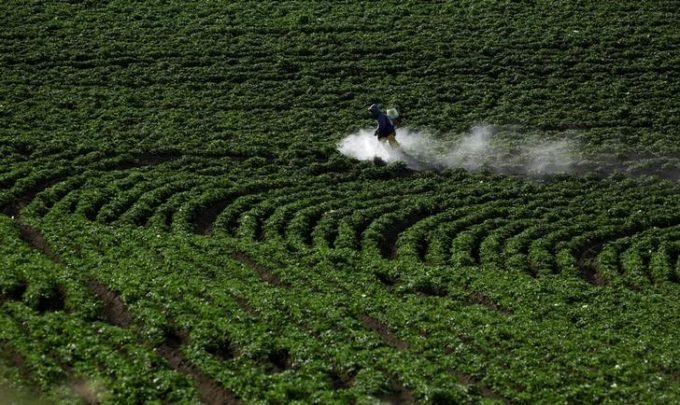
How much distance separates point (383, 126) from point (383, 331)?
55.0ft

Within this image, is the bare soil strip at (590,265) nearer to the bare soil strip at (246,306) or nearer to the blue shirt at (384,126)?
the blue shirt at (384,126)

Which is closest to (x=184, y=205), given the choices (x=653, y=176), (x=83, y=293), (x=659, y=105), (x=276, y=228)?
(x=276, y=228)

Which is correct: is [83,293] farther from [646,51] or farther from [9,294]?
[646,51]

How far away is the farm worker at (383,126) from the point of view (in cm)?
4031

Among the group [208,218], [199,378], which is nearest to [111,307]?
[199,378]

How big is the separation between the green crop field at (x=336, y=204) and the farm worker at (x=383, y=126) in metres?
1.40

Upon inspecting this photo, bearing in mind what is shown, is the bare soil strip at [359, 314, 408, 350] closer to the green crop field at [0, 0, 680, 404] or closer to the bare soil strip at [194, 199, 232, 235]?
the green crop field at [0, 0, 680, 404]

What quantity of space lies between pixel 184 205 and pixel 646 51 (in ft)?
92.9

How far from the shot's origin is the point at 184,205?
34.9 meters

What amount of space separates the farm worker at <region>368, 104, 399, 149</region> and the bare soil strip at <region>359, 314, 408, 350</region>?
1589 centimetres

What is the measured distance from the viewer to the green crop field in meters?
22.9

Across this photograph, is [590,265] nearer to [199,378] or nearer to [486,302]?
[486,302]

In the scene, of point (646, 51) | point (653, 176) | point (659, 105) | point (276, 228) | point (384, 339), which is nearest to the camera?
point (384, 339)

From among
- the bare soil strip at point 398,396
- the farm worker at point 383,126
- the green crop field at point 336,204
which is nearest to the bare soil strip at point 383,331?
the green crop field at point 336,204
